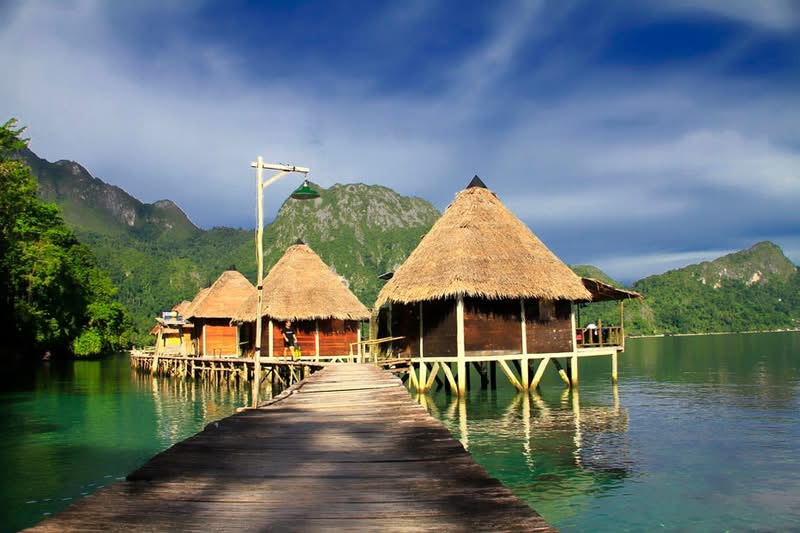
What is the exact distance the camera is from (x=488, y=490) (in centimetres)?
406

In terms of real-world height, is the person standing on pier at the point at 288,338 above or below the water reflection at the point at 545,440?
above

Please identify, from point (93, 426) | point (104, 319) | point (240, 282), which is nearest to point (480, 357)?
point (93, 426)

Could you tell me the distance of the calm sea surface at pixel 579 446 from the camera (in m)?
9.06

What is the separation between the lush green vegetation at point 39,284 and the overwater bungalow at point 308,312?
14594 millimetres

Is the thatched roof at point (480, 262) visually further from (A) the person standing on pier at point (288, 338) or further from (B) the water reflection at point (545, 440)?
(A) the person standing on pier at point (288, 338)

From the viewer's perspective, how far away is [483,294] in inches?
797

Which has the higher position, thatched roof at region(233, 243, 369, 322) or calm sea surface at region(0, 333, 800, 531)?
thatched roof at region(233, 243, 369, 322)

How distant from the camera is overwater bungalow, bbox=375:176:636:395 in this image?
2084cm

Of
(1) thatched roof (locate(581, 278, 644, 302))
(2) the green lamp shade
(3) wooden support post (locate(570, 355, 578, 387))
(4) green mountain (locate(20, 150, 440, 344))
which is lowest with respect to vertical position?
(3) wooden support post (locate(570, 355, 578, 387))

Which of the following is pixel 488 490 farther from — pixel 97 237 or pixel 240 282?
pixel 97 237

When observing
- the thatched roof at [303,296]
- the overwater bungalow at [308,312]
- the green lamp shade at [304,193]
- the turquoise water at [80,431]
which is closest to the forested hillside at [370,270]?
the thatched roof at [303,296]

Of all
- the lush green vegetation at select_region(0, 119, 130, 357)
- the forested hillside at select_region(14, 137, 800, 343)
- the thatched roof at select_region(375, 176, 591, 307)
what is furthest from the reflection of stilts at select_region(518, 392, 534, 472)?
the forested hillside at select_region(14, 137, 800, 343)

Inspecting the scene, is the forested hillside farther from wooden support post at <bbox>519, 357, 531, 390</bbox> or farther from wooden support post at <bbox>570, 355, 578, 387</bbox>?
wooden support post at <bbox>519, 357, 531, 390</bbox>

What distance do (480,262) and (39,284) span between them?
3301 cm
